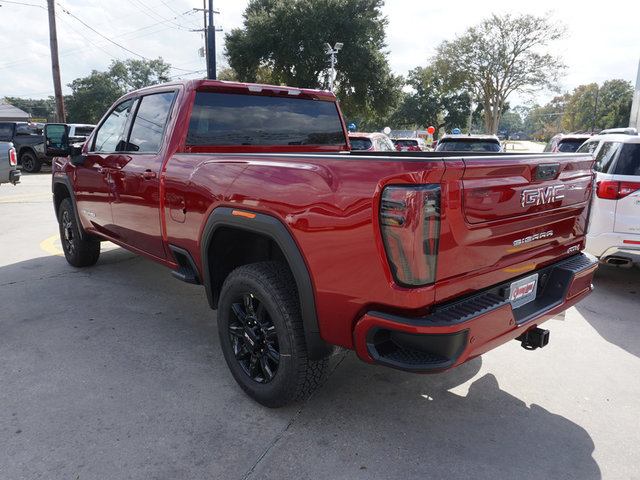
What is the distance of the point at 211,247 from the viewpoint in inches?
121

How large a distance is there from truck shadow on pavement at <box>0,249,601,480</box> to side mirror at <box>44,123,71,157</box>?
1.95 metres

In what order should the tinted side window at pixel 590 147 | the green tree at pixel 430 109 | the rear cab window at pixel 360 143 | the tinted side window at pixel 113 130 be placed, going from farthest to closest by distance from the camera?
1. the green tree at pixel 430 109
2. the rear cab window at pixel 360 143
3. the tinted side window at pixel 590 147
4. the tinted side window at pixel 113 130

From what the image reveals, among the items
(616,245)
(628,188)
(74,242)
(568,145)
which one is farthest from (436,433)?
(568,145)

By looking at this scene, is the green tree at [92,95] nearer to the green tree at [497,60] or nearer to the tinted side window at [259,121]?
the green tree at [497,60]

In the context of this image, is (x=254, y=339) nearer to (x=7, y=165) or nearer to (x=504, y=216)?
(x=504, y=216)

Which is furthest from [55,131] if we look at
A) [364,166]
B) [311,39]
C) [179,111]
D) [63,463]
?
[311,39]

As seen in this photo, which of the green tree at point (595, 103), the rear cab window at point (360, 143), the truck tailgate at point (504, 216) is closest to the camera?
the truck tailgate at point (504, 216)

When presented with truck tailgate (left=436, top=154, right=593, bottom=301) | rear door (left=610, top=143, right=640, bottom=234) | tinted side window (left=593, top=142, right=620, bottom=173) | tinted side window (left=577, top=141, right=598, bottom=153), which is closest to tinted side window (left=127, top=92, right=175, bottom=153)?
truck tailgate (left=436, top=154, right=593, bottom=301)

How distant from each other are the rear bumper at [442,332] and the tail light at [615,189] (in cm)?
304

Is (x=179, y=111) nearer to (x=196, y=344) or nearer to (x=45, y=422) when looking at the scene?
(x=196, y=344)

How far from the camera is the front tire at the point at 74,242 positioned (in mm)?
5363

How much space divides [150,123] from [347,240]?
8.29 ft

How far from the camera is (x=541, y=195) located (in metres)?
2.47

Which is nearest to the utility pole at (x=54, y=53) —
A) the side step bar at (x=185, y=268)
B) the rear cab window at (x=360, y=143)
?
the rear cab window at (x=360, y=143)
